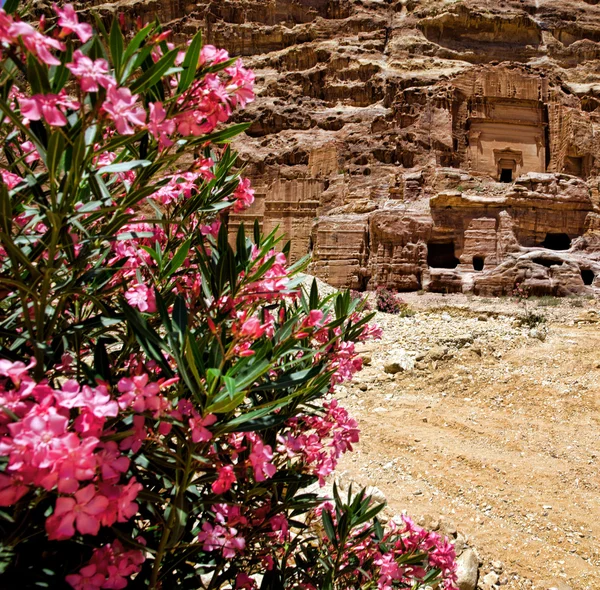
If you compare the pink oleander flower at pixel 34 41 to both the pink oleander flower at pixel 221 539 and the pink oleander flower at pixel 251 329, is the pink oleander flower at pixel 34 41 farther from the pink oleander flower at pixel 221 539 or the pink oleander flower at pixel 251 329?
the pink oleander flower at pixel 221 539

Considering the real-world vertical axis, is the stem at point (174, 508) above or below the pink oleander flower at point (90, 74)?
below

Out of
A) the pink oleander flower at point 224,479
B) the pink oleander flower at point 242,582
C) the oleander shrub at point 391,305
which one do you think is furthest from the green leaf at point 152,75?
the oleander shrub at point 391,305

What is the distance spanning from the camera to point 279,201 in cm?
1783

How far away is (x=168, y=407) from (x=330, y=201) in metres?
18.4

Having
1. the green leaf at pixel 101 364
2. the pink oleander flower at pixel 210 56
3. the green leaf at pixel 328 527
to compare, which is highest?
the pink oleander flower at pixel 210 56

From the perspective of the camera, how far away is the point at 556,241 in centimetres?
1625

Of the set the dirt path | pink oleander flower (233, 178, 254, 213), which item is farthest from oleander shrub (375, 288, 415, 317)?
pink oleander flower (233, 178, 254, 213)

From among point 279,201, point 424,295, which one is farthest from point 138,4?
point 424,295

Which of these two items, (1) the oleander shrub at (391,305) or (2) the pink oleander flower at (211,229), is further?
(1) the oleander shrub at (391,305)

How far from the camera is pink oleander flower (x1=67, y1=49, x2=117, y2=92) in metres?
0.86

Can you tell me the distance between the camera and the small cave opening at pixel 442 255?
15633 millimetres

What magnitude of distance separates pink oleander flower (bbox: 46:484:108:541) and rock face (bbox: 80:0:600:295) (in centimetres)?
1265

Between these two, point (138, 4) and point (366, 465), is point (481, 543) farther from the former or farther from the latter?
point (138, 4)

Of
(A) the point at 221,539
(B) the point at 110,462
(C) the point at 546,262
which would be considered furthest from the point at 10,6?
(C) the point at 546,262
